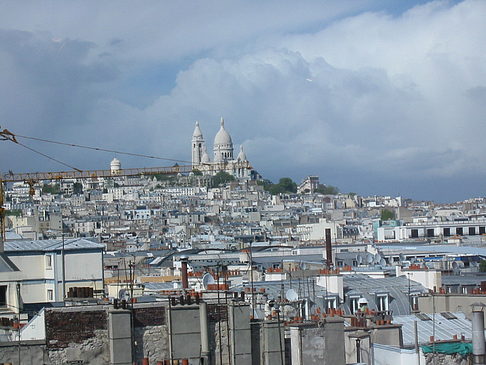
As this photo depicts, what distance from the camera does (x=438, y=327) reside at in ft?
62.4

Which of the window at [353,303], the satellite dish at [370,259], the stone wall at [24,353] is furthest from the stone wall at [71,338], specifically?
the satellite dish at [370,259]

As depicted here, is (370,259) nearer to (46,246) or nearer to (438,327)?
(46,246)

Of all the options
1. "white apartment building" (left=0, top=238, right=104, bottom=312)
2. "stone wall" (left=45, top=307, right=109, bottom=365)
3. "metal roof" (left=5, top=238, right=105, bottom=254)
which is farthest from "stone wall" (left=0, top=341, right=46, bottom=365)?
"metal roof" (left=5, top=238, right=105, bottom=254)

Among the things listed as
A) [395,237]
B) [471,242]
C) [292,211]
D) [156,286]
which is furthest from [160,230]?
[156,286]

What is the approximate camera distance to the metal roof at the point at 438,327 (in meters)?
18.3

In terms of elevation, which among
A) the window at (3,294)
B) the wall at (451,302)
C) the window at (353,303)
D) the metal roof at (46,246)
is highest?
the metal roof at (46,246)

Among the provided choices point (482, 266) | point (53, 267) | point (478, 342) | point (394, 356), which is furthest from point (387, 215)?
point (478, 342)

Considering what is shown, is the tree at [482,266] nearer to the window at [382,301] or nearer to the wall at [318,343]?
the window at [382,301]

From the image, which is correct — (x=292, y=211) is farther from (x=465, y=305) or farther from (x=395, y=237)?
(x=465, y=305)

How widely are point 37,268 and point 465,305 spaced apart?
8.43 metres

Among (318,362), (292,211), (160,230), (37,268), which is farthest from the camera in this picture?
(292,211)

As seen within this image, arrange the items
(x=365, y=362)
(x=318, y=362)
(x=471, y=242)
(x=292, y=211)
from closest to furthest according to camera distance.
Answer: (x=318, y=362)
(x=365, y=362)
(x=471, y=242)
(x=292, y=211)

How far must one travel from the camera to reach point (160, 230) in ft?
484

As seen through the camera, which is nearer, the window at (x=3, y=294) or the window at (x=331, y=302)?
the window at (x=3, y=294)
